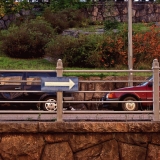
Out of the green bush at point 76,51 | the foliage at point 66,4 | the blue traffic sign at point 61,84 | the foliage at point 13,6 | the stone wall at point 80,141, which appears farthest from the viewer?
the foliage at point 66,4

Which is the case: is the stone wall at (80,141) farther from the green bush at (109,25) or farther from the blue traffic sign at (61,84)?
the green bush at (109,25)

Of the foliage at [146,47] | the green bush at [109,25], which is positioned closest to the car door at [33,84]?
the foliage at [146,47]

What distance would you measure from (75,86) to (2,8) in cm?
2144

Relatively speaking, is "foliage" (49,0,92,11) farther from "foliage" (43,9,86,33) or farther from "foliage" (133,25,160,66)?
"foliage" (133,25,160,66)

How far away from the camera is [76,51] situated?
24.5 metres

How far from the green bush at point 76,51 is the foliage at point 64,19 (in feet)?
13.6

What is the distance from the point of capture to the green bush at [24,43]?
84.7 ft

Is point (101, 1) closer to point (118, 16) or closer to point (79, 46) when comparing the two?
point (118, 16)

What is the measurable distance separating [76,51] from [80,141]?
1572 cm

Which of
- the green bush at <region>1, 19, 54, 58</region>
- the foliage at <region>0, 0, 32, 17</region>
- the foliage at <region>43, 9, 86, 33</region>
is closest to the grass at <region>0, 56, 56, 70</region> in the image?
the green bush at <region>1, 19, 54, 58</region>

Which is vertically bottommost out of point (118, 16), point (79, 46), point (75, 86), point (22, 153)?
point (22, 153)

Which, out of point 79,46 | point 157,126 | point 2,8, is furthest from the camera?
point 2,8

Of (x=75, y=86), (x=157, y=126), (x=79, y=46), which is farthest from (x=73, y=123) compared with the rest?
(x=79, y=46)

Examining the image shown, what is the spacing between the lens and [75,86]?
930cm
